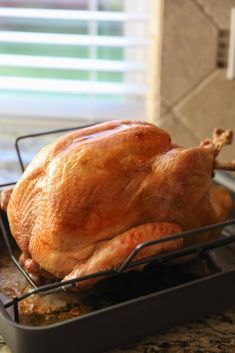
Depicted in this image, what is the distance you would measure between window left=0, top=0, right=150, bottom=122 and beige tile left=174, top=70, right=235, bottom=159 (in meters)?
0.15

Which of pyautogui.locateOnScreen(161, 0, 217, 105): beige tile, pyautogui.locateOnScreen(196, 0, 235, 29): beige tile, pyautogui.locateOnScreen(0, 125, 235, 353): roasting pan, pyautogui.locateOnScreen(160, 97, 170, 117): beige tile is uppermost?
pyautogui.locateOnScreen(196, 0, 235, 29): beige tile

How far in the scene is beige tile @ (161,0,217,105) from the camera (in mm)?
1225

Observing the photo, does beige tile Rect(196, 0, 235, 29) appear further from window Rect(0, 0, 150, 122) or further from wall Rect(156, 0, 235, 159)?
window Rect(0, 0, 150, 122)

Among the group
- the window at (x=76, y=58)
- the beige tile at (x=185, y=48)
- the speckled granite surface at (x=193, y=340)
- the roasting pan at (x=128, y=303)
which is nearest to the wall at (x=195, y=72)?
the beige tile at (x=185, y=48)

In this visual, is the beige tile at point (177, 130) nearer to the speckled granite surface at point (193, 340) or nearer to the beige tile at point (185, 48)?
the beige tile at point (185, 48)

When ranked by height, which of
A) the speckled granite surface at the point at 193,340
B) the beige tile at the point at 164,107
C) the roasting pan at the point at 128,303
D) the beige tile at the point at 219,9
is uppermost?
the beige tile at the point at 219,9

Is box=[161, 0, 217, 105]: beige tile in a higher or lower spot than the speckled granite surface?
higher

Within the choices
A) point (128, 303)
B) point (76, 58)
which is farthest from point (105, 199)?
point (76, 58)

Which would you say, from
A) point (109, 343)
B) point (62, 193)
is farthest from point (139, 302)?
point (62, 193)

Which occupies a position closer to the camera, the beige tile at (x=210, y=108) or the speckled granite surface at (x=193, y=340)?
the speckled granite surface at (x=193, y=340)

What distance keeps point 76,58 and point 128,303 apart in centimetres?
86

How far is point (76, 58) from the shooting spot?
1421 millimetres

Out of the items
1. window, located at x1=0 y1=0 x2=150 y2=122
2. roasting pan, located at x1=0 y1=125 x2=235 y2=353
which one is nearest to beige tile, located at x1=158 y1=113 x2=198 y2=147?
window, located at x1=0 y1=0 x2=150 y2=122

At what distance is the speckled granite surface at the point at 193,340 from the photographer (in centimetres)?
71
